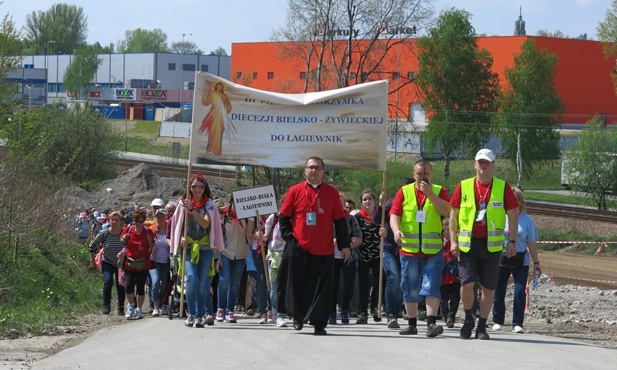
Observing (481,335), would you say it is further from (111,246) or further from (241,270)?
(111,246)

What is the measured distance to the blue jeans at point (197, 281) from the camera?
1428 cm

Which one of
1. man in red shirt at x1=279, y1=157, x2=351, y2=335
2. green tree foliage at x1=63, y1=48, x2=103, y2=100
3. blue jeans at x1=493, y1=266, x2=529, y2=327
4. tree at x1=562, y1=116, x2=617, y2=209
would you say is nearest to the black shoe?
man in red shirt at x1=279, y1=157, x2=351, y2=335

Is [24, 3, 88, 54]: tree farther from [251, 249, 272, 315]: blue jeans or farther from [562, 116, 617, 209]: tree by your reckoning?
[251, 249, 272, 315]: blue jeans

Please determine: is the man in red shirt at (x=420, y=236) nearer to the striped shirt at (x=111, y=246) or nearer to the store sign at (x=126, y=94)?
the striped shirt at (x=111, y=246)

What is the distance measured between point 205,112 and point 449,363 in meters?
6.60

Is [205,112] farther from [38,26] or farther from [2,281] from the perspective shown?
[38,26]

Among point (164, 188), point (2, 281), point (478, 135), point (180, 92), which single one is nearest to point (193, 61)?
point (180, 92)

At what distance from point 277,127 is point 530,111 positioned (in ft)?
181

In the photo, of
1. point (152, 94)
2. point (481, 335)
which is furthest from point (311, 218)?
point (152, 94)

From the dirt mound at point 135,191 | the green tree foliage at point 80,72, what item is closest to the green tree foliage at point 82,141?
the dirt mound at point 135,191

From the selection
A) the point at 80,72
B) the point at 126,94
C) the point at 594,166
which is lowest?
the point at 594,166

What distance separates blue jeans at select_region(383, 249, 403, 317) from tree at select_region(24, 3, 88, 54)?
17109 cm

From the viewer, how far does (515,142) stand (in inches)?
2717

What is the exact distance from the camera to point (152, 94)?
127 m
